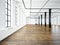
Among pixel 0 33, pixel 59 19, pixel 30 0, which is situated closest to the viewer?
pixel 0 33

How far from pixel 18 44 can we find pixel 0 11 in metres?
2.64

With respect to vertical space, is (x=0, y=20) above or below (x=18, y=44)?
above

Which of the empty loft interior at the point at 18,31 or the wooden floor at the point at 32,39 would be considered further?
the empty loft interior at the point at 18,31

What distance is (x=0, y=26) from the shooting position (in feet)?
25.6

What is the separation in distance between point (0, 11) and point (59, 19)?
42067 mm

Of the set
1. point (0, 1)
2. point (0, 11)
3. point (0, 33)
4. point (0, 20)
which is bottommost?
point (0, 33)

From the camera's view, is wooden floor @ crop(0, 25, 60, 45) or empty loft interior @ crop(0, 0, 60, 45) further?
empty loft interior @ crop(0, 0, 60, 45)

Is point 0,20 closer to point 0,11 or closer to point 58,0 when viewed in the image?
point 0,11

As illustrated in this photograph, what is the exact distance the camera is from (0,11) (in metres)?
7.79

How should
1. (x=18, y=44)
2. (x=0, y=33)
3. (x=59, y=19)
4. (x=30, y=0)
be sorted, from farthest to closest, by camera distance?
(x=59, y=19)
(x=30, y=0)
(x=0, y=33)
(x=18, y=44)

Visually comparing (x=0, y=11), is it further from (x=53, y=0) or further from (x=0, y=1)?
(x=53, y=0)

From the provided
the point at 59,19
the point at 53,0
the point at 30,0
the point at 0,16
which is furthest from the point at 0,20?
the point at 59,19

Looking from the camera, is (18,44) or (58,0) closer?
(18,44)

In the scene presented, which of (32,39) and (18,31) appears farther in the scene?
(18,31)
